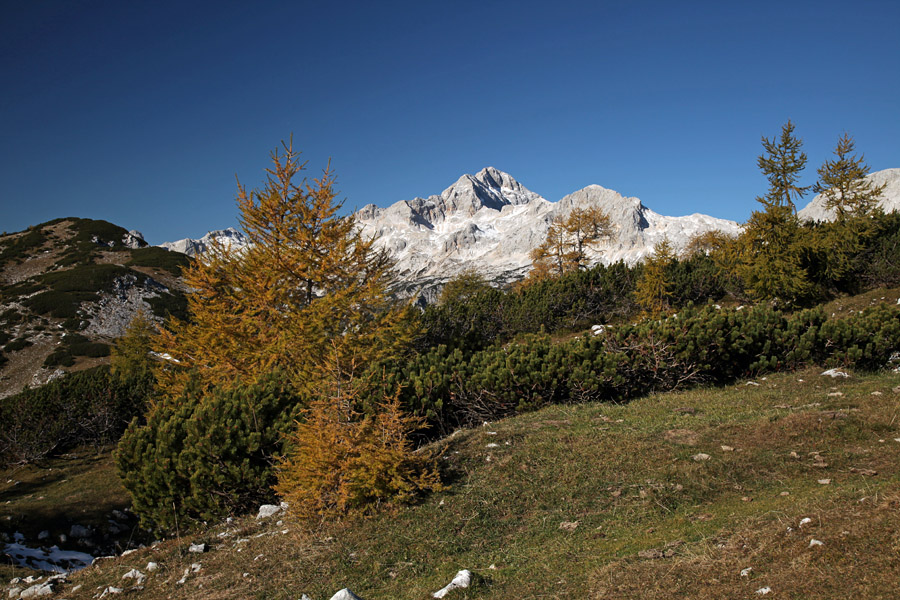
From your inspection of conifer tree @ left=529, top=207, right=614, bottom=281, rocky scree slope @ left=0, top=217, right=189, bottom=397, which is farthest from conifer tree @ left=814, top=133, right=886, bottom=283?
rocky scree slope @ left=0, top=217, right=189, bottom=397

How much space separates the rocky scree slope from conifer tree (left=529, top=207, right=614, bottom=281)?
121 feet

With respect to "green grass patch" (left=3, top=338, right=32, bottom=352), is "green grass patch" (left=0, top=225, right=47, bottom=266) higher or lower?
higher

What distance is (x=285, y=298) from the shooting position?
1305cm

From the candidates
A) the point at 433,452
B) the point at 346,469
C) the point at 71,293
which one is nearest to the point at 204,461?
the point at 346,469

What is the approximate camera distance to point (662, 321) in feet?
36.9

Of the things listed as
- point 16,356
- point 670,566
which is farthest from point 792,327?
point 16,356

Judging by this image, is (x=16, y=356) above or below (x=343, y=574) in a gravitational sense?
above

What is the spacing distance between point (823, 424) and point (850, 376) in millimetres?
4035

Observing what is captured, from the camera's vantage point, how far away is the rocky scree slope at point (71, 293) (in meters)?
40.8

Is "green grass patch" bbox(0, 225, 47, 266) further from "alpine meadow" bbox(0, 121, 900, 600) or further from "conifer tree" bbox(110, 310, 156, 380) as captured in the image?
"alpine meadow" bbox(0, 121, 900, 600)

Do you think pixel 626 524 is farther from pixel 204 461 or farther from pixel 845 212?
pixel 845 212

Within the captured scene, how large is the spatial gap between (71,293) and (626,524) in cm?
6077

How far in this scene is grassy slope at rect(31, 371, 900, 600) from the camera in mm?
3525

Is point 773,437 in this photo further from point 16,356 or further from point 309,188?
point 16,356
